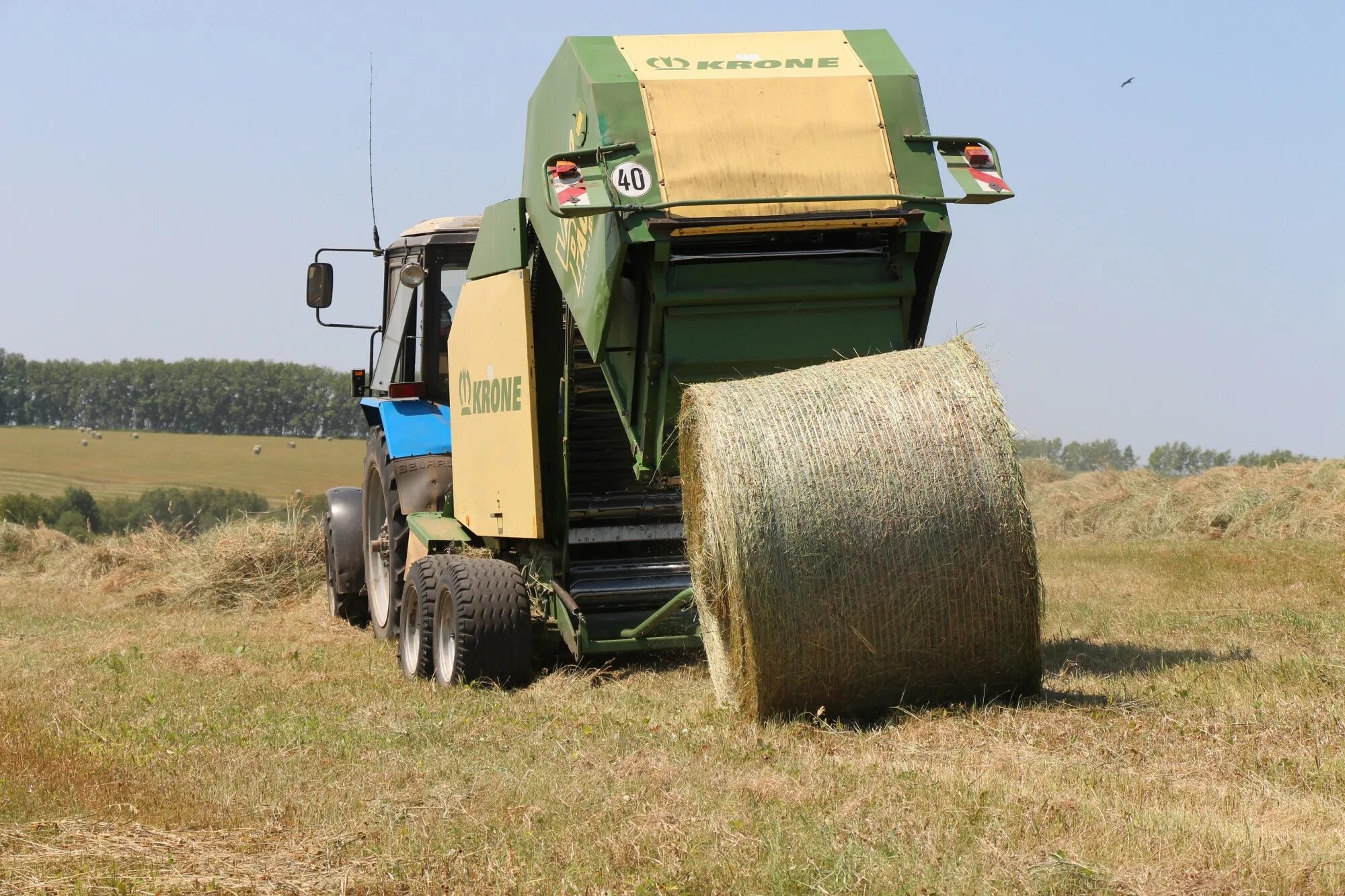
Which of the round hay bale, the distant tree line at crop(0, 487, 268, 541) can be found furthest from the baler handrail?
the distant tree line at crop(0, 487, 268, 541)

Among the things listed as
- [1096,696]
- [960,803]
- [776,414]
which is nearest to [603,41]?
[776,414]

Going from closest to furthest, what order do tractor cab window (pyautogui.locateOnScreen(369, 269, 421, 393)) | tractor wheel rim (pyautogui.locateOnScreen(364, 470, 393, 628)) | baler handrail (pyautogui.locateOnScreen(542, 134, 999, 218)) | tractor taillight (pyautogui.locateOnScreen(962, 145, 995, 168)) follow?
baler handrail (pyautogui.locateOnScreen(542, 134, 999, 218))
tractor taillight (pyautogui.locateOnScreen(962, 145, 995, 168))
tractor cab window (pyautogui.locateOnScreen(369, 269, 421, 393))
tractor wheel rim (pyautogui.locateOnScreen(364, 470, 393, 628))

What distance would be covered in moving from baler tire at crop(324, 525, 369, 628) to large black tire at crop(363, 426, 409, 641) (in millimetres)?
84

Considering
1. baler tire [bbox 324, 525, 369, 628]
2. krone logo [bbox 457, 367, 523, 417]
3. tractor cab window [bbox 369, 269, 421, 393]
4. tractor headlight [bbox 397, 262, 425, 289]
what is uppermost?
tractor headlight [bbox 397, 262, 425, 289]

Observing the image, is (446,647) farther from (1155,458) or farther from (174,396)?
(174,396)

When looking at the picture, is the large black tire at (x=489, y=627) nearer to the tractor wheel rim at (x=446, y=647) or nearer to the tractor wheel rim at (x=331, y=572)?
the tractor wheel rim at (x=446, y=647)

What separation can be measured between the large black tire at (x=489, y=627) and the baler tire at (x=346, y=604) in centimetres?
433

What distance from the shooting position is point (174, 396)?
176 feet

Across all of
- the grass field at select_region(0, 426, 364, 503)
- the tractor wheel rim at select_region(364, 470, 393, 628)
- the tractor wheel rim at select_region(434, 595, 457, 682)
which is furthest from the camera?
the grass field at select_region(0, 426, 364, 503)

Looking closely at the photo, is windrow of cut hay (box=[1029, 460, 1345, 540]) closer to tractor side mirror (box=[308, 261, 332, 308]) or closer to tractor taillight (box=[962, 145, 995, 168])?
tractor side mirror (box=[308, 261, 332, 308])

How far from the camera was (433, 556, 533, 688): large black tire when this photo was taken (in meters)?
7.92

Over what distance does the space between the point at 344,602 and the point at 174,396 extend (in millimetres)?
43913

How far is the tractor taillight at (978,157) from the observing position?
7.25 meters

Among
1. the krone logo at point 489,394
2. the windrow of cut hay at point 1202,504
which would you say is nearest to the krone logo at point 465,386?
the krone logo at point 489,394
